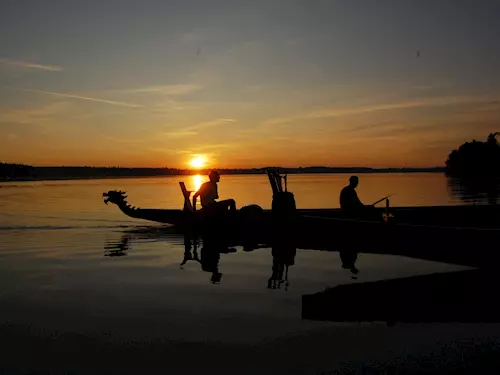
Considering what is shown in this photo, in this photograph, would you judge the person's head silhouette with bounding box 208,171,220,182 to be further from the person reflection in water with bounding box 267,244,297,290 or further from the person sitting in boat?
the person reflection in water with bounding box 267,244,297,290

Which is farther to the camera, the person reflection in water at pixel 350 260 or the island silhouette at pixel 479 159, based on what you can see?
the island silhouette at pixel 479 159

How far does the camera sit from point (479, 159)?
458 feet

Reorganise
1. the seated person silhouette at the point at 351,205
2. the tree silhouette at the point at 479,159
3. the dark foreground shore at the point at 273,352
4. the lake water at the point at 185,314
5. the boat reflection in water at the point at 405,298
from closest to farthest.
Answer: the dark foreground shore at the point at 273,352 < the lake water at the point at 185,314 < the boat reflection in water at the point at 405,298 < the seated person silhouette at the point at 351,205 < the tree silhouette at the point at 479,159

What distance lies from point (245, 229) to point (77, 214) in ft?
67.6

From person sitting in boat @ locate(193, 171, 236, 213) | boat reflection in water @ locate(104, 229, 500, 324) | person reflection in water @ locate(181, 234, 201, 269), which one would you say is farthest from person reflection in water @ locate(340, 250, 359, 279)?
person sitting in boat @ locate(193, 171, 236, 213)

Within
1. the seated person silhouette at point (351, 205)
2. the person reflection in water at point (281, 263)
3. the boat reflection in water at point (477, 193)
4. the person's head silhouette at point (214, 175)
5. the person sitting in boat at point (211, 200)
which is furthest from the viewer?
the boat reflection in water at point (477, 193)

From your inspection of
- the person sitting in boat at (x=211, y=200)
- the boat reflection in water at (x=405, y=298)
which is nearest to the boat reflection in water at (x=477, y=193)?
the person sitting in boat at (x=211, y=200)

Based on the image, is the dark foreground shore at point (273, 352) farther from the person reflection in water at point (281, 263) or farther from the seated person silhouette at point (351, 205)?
the seated person silhouette at point (351, 205)

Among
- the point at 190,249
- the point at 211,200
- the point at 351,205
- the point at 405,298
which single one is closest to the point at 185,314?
the point at 405,298

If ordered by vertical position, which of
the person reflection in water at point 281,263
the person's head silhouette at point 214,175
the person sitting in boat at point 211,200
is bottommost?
the person reflection in water at point 281,263

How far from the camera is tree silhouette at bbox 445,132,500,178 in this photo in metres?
135

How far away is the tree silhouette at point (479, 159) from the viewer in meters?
135

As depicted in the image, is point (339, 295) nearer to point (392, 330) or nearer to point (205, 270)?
point (392, 330)

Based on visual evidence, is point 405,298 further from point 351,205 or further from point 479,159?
point 479,159
